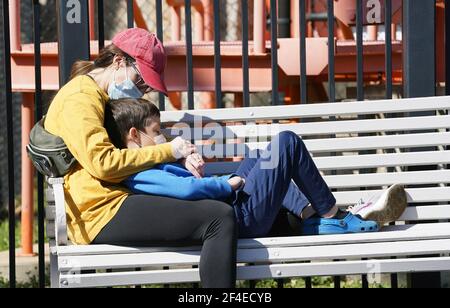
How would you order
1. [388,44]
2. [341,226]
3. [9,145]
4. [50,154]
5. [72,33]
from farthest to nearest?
1. [388,44]
2. [72,33]
3. [9,145]
4. [341,226]
5. [50,154]

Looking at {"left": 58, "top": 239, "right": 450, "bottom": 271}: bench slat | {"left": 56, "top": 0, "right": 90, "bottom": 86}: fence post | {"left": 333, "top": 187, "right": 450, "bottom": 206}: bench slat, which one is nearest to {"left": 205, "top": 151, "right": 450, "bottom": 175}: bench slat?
{"left": 333, "top": 187, "right": 450, "bottom": 206}: bench slat

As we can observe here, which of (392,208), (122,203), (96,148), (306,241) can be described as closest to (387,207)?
(392,208)

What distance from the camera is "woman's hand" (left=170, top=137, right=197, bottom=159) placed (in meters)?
4.14

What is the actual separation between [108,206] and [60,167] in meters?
0.24

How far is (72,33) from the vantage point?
4684 mm

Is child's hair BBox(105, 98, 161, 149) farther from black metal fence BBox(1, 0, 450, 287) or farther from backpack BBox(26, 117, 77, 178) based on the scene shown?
black metal fence BBox(1, 0, 450, 287)

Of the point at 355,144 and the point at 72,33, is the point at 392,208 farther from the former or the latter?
the point at 72,33

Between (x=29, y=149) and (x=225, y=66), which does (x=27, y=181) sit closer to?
(x=225, y=66)

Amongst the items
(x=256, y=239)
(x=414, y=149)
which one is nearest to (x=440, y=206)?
(x=414, y=149)

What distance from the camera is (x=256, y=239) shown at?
4.11 metres

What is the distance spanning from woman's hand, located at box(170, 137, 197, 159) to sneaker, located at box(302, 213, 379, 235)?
0.62 m

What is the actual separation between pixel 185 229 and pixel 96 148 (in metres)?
0.46

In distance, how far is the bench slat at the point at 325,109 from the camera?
15.4ft

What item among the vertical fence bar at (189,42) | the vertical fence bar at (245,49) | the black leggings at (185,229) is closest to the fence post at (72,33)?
the vertical fence bar at (189,42)
